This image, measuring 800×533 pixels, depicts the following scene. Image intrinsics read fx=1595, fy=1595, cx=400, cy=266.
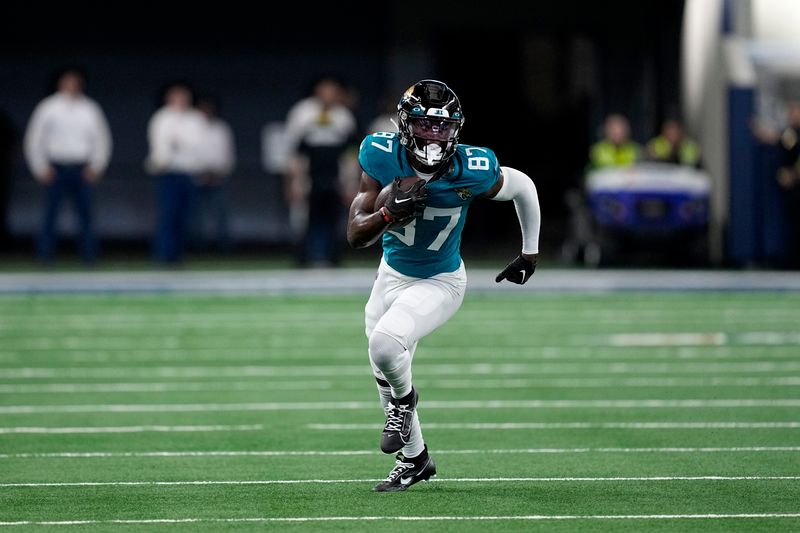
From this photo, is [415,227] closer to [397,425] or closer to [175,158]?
[397,425]

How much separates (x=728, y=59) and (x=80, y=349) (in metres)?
10.0

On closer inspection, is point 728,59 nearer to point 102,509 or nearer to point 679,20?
point 679,20

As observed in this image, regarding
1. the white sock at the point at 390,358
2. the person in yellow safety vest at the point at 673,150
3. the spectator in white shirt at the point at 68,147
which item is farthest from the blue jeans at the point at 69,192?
the white sock at the point at 390,358

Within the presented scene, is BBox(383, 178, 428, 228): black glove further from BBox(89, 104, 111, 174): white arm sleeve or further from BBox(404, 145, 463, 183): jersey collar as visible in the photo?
BBox(89, 104, 111, 174): white arm sleeve

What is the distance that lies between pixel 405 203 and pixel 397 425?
3.43 feet

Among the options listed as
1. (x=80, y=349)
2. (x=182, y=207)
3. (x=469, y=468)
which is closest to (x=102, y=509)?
(x=469, y=468)

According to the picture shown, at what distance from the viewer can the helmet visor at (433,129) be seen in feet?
22.6

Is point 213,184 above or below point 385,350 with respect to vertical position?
below

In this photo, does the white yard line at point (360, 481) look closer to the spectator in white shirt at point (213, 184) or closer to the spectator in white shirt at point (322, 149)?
the spectator in white shirt at point (322, 149)

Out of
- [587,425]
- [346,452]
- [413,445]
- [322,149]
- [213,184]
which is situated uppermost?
[322,149]

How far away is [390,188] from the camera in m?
6.74

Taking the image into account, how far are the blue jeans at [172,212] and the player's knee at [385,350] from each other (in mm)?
12876

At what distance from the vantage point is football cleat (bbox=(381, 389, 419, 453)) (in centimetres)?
693

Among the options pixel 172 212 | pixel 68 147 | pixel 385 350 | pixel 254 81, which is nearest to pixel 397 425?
pixel 385 350
